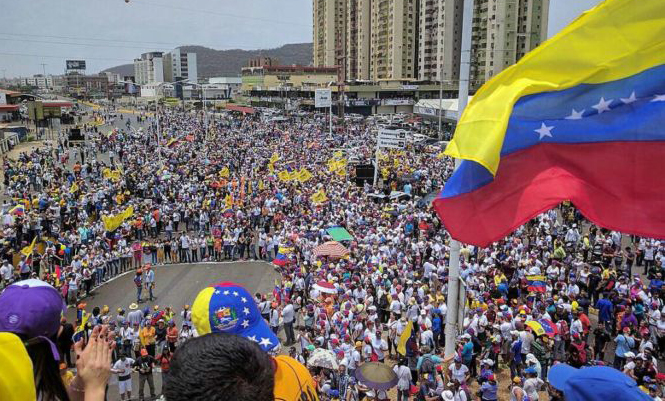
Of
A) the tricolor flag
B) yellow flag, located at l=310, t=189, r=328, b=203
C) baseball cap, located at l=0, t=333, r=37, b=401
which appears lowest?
the tricolor flag

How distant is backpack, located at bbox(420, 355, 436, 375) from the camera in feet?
34.6

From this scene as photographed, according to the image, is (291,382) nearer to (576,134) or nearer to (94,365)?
(94,365)

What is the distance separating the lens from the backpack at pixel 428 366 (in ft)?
34.6

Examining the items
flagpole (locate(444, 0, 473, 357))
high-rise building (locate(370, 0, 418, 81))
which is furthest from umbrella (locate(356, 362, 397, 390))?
high-rise building (locate(370, 0, 418, 81))

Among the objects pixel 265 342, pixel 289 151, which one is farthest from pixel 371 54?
pixel 265 342

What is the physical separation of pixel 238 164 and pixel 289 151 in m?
5.56

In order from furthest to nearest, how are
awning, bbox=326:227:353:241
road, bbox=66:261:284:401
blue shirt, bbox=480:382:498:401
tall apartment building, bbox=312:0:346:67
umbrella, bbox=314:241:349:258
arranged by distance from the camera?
1. tall apartment building, bbox=312:0:346:67
2. awning, bbox=326:227:353:241
3. umbrella, bbox=314:241:349:258
4. road, bbox=66:261:284:401
5. blue shirt, bbox=480:382:498:401

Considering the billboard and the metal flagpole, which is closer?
the metal flagpole

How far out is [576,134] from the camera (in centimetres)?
532

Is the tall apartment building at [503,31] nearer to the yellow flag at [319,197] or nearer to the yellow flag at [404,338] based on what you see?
the yellow flag at [319,197]

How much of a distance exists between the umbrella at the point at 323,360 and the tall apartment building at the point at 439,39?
317 feet

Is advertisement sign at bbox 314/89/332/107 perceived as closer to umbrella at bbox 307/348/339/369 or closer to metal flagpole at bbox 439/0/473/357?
umbrella at bbox 307/348/339/369

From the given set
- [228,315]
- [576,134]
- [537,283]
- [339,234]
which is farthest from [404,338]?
[228,315]

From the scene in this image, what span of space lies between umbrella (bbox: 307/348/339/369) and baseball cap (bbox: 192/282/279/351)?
730 centimetres
